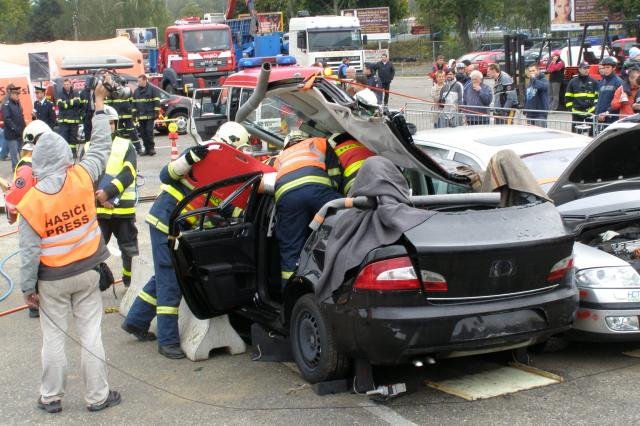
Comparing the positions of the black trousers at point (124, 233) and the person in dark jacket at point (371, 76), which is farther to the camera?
the person in dark jacket at point (371, 76)

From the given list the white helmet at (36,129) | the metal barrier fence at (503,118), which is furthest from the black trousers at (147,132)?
the white helmet at (36,129)

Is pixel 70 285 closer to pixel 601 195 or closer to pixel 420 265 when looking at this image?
pixel 420 265

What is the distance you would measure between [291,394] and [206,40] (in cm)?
2887

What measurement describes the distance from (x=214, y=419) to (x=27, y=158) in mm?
3719

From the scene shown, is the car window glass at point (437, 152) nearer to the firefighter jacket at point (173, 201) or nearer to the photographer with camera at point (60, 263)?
the firefighter jacket at point (173, 201)

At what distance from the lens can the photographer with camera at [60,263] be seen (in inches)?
208

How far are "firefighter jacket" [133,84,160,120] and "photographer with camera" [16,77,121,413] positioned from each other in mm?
14730

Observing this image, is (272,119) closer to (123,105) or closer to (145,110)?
(123,105)

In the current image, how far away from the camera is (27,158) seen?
777 centimetres

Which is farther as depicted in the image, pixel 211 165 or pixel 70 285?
pixel 211 165

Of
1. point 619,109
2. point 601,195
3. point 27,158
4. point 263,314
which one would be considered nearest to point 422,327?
point 263,314

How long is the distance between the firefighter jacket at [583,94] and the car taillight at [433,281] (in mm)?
10409

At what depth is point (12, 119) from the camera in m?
18.2

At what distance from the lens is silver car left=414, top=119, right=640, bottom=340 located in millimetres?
5707
